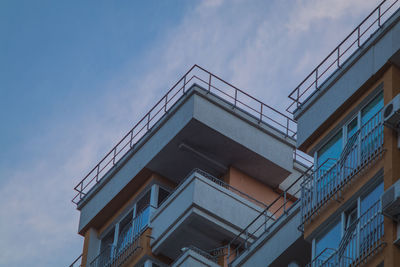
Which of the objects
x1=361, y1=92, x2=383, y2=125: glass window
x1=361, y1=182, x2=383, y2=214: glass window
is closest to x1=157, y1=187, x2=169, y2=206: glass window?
x1=361, y1=92, x2=383, y2=125: glass window

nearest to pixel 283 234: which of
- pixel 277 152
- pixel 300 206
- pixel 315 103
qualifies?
pixel 300 206

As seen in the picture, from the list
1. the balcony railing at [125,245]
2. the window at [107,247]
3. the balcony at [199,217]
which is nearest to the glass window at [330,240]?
the balcony at [199,217]

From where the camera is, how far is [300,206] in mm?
30594

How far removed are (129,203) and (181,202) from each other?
161 inches

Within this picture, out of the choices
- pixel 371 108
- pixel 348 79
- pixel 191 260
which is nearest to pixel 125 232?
pixel 191 260

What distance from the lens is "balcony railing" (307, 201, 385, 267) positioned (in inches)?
1030

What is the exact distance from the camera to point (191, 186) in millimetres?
36812

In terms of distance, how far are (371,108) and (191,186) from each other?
29.9ft

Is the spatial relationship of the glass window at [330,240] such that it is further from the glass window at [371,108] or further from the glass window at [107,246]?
the glass window at [107,246]

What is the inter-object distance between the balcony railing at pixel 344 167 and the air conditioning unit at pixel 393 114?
0.56 metres

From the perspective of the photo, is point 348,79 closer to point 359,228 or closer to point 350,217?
point 350,217

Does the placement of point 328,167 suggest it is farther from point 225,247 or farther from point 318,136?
point 225,247

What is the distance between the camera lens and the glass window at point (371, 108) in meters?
29.0

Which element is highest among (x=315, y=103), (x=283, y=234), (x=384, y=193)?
(x=315, y=103)
